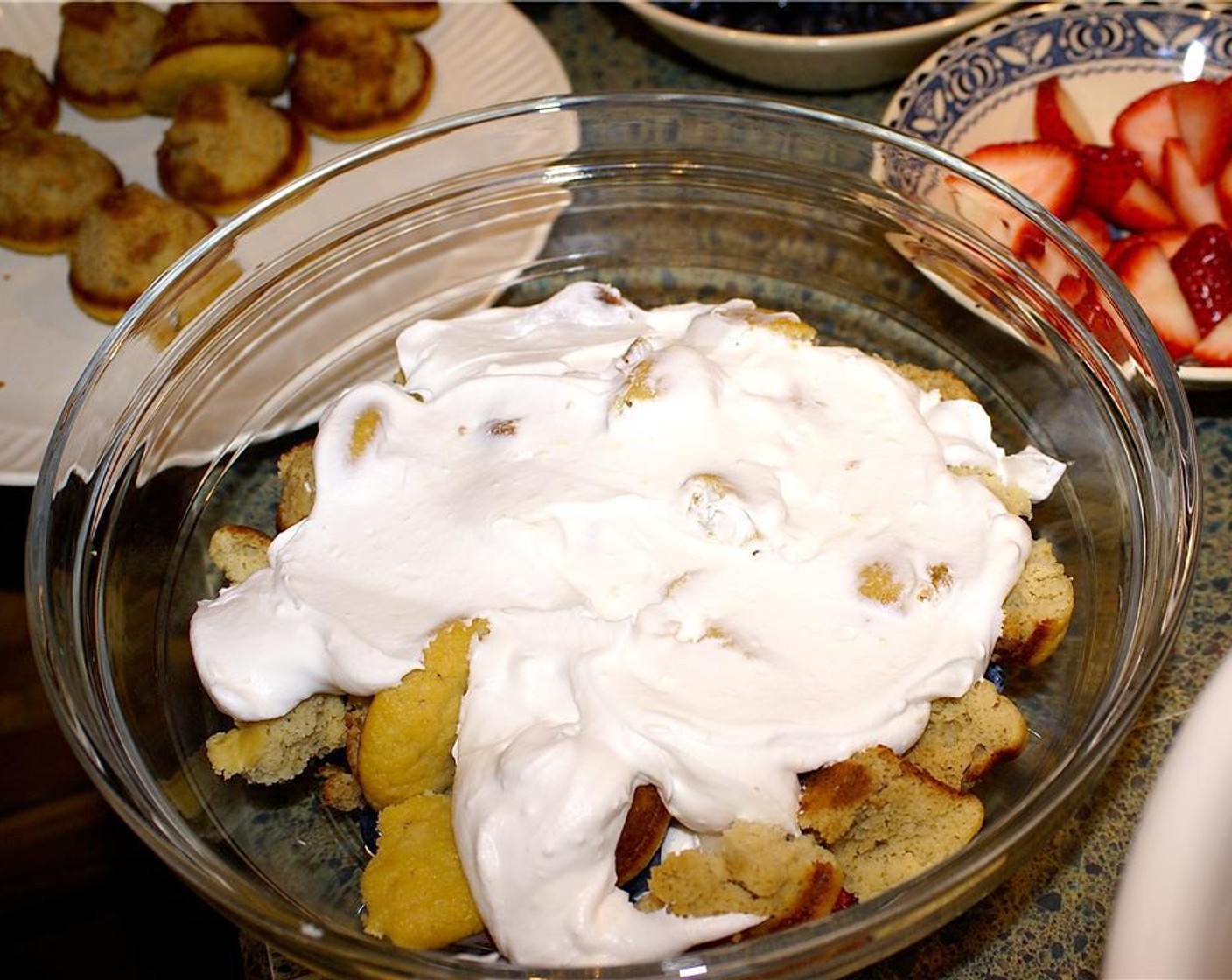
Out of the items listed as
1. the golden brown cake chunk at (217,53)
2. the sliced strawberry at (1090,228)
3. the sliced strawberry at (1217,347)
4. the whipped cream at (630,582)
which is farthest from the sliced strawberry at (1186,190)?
the golden brown cake chunk at (217,53)

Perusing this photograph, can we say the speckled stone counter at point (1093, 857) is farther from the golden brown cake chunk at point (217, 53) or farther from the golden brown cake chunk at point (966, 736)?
the golden brown cake chunk at point (217, 53)

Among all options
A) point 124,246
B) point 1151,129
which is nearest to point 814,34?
point 1151,129

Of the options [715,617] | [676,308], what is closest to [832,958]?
[715,617]

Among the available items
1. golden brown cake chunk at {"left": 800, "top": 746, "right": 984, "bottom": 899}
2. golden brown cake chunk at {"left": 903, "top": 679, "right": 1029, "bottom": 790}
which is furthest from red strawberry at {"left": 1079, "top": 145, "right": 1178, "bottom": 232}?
golden brown cake chunk at {"left": 800, "top": 746, "right": 984, "bottom": 899}

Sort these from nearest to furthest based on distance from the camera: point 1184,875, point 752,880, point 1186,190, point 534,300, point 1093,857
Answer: point 1184,875
point 752,880
point 1093,857
point 534,300
point 1186,190

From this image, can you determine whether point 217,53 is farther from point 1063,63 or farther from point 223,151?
point 1063,63

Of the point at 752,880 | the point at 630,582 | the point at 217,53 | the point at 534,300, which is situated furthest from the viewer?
the point at 217,53
